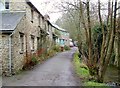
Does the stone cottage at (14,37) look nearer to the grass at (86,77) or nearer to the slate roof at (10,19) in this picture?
the slate roof at (10,19)

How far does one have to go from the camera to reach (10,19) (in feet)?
60.4

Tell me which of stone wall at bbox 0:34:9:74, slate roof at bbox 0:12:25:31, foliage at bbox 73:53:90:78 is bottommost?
foliage at bbox 73:53:90:78

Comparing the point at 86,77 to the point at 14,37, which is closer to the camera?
the point at 86,77

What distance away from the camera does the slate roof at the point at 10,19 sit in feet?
54.4

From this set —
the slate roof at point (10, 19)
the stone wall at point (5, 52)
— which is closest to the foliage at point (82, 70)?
the stone wall at point (5, 52)

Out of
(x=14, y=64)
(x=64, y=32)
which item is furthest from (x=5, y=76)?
(x=64, y=32)

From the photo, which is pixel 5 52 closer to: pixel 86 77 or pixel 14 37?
pixel 14 37

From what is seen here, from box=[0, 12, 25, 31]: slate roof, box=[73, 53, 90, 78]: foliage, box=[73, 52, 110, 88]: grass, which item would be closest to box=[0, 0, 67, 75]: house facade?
box=[0, 12, 25, 31]: slate roof

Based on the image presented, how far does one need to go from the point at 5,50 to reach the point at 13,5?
594 cm

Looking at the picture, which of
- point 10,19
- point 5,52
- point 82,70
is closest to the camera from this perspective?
point 5,52

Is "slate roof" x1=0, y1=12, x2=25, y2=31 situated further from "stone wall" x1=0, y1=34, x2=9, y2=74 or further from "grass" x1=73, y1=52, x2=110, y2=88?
"grass" x1=73, y1=52, x2=110, y2=88

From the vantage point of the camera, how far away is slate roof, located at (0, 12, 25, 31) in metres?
16.6

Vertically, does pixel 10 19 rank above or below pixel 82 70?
above

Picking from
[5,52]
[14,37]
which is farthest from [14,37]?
[5,52]
